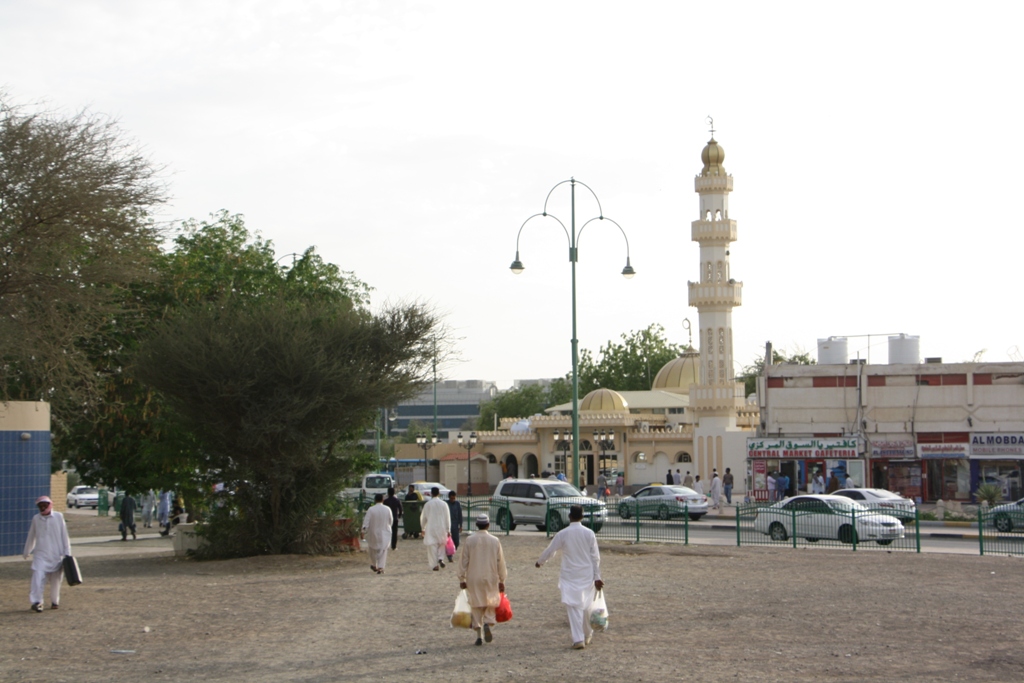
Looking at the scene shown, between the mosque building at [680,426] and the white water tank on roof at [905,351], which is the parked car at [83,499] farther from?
the white water tank on roof at [905,351]

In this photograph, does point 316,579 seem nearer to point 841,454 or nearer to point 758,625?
point 758,625

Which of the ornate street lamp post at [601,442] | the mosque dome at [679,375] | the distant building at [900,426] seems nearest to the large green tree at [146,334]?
the distant building at [900,426]

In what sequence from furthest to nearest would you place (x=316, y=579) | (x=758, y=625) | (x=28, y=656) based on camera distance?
(x=316, y=579), (x=758, y=625), (x=28, y=656)

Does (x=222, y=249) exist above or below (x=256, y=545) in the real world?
above

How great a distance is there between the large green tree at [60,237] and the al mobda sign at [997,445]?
1232 inches

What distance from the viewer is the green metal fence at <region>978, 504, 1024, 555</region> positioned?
23.6 meters

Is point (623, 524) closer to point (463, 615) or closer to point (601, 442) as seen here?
point (463, 615)

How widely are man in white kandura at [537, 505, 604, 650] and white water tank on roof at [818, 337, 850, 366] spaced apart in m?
35.8

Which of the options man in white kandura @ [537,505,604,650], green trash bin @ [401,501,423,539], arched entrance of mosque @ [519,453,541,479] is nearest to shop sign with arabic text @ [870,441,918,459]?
green trash bin @ [401,501,423,539]

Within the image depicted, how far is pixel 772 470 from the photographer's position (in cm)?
4266

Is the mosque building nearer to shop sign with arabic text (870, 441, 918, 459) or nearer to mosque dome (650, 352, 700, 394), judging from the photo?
mosque dome (650, 352, 700, 394)

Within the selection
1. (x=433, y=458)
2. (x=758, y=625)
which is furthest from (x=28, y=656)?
(x=433, y=458)

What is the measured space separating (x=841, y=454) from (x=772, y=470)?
262 cm

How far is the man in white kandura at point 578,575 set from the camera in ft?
37.9
